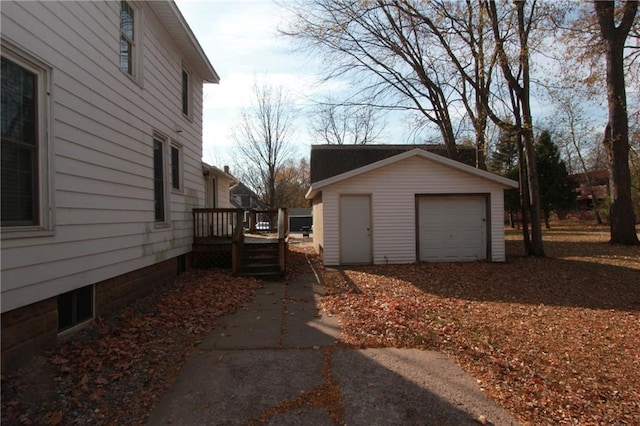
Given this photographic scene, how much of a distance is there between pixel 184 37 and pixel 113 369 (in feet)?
23.9

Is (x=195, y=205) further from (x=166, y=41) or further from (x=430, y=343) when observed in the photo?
(x=430, y=343)

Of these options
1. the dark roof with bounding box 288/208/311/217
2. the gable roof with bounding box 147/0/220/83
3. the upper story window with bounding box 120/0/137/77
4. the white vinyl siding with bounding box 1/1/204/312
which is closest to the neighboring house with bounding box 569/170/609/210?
the dark roof with bounding box 288/208/311/217

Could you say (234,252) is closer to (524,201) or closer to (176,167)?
(176,167)

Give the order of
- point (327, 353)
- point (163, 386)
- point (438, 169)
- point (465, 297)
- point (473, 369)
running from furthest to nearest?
1. point (438, 169)
2. point (465, 297)
3. point (327, 353)
4. point (473, 369)
5. point (163, 386)

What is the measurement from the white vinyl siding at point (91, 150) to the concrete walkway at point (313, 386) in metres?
1.87

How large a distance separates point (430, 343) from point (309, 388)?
6.39 feet

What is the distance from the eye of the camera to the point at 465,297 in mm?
7594

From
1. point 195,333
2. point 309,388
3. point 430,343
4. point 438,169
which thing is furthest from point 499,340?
point 438,169

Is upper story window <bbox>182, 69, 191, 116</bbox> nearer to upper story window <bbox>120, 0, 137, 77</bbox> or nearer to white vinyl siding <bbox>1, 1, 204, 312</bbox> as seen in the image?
white vinyl siding <bbox>1, 1, 204, 312</bbox>

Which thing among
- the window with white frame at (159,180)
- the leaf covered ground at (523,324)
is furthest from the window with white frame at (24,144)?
the leaf covered ground at (523,324)

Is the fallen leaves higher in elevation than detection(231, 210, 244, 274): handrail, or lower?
lower

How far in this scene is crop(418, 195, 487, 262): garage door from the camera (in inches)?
464

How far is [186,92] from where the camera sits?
9.95 m

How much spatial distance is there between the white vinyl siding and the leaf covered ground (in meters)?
3.48
